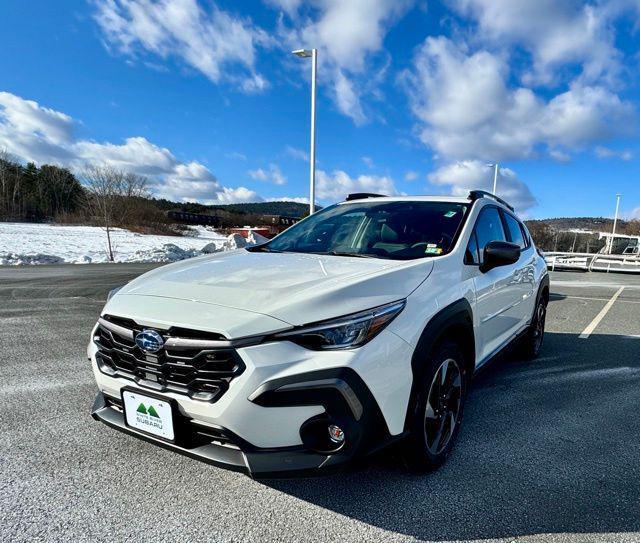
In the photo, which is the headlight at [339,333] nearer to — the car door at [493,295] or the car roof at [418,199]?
the car door at [493,295]

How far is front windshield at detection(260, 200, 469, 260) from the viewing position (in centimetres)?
294

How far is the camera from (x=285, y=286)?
6.96 ft

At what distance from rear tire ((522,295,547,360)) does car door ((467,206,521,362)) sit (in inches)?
27.8

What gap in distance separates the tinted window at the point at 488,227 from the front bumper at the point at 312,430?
73.1 inches

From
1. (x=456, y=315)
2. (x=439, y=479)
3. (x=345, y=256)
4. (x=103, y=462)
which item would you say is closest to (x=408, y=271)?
(x=456, y=315)

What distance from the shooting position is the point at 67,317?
619 centimetres

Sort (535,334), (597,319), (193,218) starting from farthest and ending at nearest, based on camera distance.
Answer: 1. (193,218)
2. (597,319)
3. (535,334)

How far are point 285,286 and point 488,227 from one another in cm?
219

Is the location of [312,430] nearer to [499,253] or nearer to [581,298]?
[499,253]

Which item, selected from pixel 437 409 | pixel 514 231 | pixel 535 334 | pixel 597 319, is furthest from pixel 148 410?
pixel 597 319

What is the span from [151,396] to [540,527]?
1.97 meters

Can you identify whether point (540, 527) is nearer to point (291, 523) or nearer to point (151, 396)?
point (291, 523)

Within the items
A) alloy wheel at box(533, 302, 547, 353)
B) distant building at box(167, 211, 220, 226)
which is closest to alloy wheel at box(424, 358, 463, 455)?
alloy wheel at box(533, 302, 547, 353)

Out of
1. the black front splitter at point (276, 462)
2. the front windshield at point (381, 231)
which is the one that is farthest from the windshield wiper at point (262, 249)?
the black front splitter at point (276, 462)
